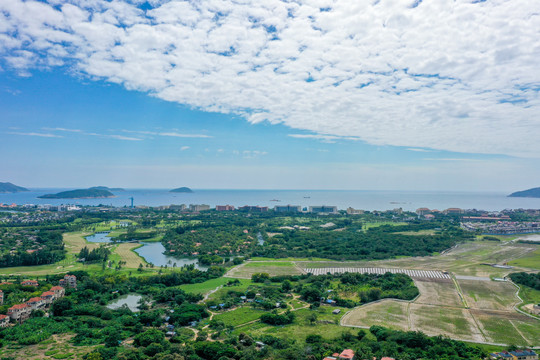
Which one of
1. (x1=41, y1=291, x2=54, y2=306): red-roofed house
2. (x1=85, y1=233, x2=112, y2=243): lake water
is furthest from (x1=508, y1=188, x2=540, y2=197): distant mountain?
(x1=41, y1=291, x2=54, y2=306): red-roofed house

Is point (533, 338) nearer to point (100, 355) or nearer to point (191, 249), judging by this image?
point (100, 355)

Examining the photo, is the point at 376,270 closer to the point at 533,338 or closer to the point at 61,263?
the point at 533,338

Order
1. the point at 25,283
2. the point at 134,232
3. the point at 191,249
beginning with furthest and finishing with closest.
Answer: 1. the point at 134,232
2. the point at 191,249
3. the point at 25,283

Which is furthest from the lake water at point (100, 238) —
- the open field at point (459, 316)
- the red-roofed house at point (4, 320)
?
the open field at point (459, 316)

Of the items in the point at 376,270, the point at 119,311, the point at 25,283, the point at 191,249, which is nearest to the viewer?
the point at 119,311

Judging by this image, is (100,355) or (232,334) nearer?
(100,355)

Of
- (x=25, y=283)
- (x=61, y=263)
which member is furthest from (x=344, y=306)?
(x=61, y=263)

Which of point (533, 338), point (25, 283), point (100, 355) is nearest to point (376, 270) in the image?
point (533, 338)
